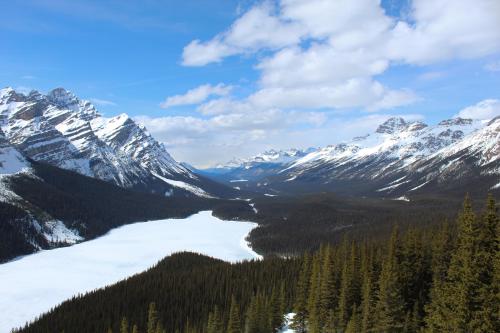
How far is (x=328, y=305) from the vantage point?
257 ft

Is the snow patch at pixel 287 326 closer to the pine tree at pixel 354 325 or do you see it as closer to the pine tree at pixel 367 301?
the pine tree at pixel 354 325

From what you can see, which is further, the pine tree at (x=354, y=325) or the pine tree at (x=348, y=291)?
the pine tree at (x=348, y=291)

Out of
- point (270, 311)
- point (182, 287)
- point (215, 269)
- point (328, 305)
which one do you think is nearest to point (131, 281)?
point (182, 287)

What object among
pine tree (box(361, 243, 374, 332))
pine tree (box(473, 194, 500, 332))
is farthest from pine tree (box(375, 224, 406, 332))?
pine tree (box(473, 194, 500, 332))

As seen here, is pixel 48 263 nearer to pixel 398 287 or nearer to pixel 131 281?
pixel 131 281

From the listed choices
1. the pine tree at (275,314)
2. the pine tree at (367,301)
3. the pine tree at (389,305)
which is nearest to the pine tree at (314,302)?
the pine tree at (275,314)

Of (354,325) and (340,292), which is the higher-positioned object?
(340,292)

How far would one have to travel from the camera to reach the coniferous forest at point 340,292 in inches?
1734

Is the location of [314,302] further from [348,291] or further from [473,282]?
[473,282]

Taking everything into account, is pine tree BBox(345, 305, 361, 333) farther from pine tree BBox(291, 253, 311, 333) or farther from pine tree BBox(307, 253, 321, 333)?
pine tree BBox(291, 253, 311, 333)

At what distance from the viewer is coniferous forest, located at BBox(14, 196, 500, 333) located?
44031 mm

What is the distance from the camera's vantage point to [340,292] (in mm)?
78875

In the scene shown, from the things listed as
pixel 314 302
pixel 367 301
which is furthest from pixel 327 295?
pixel 367 301

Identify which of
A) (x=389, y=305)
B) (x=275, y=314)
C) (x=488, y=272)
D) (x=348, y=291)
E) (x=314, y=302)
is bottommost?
(x=275, y=314)
